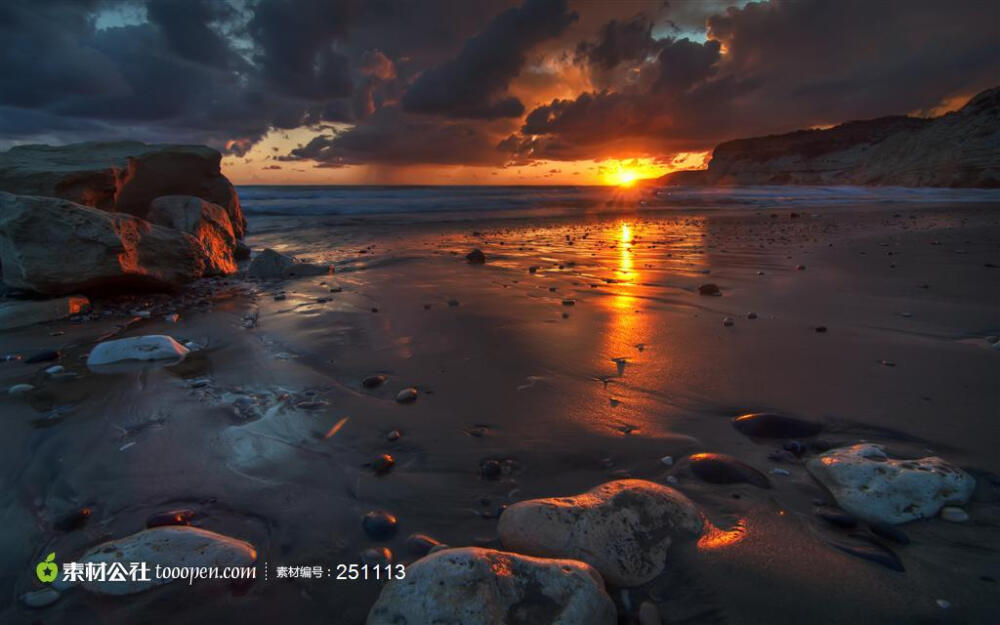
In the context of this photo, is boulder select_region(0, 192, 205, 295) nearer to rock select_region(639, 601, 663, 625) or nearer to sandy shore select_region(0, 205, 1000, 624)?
sandy shore select_region(0, 205, 1000, 624)

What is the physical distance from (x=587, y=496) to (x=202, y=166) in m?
12.2

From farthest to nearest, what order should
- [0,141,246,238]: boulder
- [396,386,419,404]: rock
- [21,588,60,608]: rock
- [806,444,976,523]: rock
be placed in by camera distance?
[0,141,246,238]: boulder → [396,386,419,404]: rock → [806,444,976,523]: rock → [21,588,60,608]: rock

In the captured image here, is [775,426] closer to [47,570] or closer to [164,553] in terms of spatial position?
[164,553]

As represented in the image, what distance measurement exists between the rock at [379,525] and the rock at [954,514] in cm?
197

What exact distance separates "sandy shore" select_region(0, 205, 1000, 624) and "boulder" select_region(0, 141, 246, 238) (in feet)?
8.76

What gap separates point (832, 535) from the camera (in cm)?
162

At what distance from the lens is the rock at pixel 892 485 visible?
168 cm

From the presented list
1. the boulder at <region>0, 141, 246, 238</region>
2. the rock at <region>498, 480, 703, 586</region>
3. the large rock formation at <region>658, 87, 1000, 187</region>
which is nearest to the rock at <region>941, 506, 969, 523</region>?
the rock at <region>498, 480, 703, 586</region>

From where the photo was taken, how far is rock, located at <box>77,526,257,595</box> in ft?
4.93

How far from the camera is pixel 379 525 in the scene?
173cm

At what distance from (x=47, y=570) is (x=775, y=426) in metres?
2.98

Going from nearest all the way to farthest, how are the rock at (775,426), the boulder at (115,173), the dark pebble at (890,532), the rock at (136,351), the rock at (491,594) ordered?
1. the rock at (491,594)
2. the dark pebble at (890,532)
3. the rock at (775,426)
4. the rock at (136,351)
5. the boulder at (115,173)

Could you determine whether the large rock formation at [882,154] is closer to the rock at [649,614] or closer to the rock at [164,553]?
the rock at [649,614]

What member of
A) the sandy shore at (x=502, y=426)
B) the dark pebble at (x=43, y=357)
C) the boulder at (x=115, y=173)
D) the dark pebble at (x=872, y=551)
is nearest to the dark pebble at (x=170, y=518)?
the sandy shore at (x=502, y=426)
